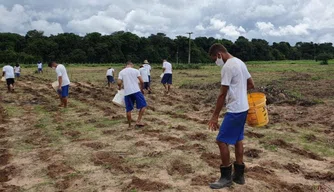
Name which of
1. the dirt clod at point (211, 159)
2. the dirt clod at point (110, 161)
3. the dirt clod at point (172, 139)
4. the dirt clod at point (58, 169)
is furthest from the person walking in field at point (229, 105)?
the dirt clod at point (172, 139)

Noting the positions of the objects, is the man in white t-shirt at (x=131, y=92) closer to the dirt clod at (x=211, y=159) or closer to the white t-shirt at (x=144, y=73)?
the dirt clod at (x=211, y=159)

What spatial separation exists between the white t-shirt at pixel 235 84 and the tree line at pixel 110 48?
232 ft

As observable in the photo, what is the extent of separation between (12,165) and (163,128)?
11.8 ft

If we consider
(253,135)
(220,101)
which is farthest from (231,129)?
(253,135)

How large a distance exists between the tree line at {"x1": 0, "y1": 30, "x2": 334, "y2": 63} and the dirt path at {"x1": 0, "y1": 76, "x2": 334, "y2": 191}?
215 feet

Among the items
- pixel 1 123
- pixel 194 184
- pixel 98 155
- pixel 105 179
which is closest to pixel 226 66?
pixel 194 184

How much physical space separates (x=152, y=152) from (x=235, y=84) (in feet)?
8.03

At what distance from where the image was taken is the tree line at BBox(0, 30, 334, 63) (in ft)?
252

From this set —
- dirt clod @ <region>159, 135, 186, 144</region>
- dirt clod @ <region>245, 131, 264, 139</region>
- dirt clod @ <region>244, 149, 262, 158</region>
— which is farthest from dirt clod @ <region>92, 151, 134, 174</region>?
dirt clod @ <region>245, 131, 264, 139</region>

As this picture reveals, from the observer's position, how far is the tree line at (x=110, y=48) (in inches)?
3029

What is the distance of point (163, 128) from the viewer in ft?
27.3

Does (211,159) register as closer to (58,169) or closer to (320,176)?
(320,176)

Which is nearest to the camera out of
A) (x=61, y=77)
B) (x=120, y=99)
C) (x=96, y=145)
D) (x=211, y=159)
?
(x=211, y=159)

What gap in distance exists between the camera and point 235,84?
4.23 metres
